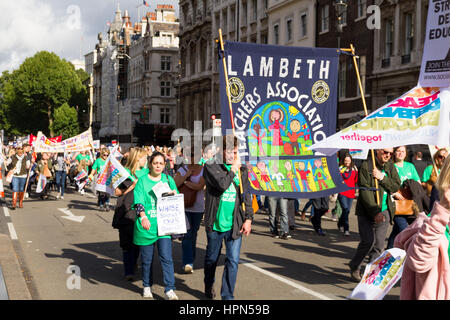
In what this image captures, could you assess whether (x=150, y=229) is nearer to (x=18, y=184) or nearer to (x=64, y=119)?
(x=18, y=184)

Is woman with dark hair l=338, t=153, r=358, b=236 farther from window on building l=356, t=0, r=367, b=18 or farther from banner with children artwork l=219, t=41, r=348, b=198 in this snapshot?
window on building l=356, t=0, r=367, b=18

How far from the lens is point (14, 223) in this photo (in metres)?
14.9

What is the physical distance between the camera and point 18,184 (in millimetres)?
18859

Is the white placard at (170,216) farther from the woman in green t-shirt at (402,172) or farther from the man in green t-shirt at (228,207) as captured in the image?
the woman in green t-shirt at (402,172)

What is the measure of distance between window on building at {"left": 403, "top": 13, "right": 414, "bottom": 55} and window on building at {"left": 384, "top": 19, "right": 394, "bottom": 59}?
1081 mm

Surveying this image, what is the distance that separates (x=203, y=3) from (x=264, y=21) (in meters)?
14.5

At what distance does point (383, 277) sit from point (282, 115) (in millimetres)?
4516

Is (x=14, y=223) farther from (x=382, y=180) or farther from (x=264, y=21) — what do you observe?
(x=264, y=21)

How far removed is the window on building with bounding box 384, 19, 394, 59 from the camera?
104 feet

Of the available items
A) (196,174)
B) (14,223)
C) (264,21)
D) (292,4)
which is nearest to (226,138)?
(196,174)

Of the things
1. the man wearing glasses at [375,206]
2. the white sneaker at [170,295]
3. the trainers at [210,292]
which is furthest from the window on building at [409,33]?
the white sneaker at [170,295]

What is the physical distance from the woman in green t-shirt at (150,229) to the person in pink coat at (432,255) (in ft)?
12.0

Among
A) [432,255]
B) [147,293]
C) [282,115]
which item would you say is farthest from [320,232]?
[432,255]

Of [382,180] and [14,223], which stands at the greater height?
[382,180]
